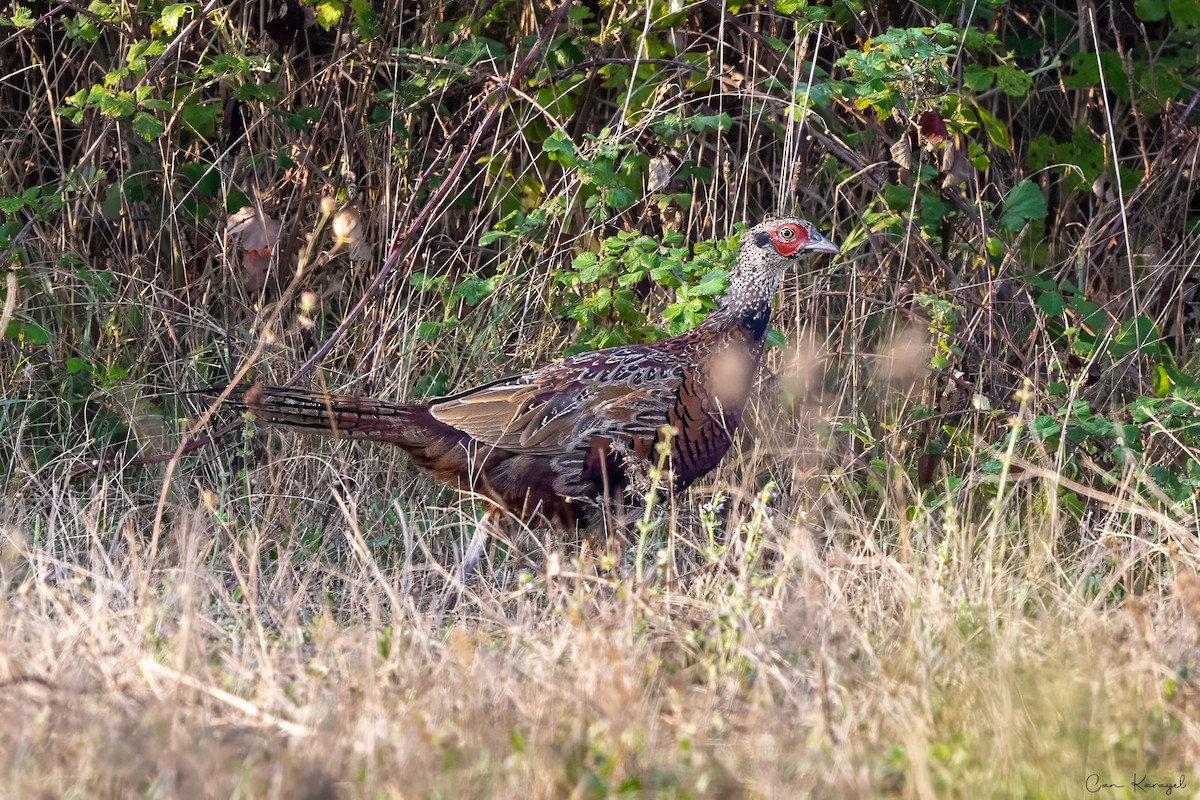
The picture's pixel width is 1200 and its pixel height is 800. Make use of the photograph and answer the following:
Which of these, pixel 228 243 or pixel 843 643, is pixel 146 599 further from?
pixel 228 243

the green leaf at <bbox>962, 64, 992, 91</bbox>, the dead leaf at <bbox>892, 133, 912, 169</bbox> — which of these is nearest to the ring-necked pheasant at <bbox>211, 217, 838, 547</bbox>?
the dead leaf at <bbox>892, 133, 912, 169</bbox>

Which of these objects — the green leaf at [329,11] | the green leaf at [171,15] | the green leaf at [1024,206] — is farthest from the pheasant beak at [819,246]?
the green leaf at [171,15]

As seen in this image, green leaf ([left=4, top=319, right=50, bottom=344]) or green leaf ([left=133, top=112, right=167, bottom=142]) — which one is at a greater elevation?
green leaf ([left=133, top=112, right=167, bottom=142])

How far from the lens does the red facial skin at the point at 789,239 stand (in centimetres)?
468

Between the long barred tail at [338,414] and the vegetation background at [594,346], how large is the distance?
0.16 m

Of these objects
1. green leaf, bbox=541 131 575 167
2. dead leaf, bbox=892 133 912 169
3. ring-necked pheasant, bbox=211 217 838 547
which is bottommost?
ring-necked pheasant, bbox=211 217 838 547

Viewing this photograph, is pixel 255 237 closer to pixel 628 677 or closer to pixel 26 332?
pixel 26 332

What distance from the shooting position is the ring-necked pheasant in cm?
436

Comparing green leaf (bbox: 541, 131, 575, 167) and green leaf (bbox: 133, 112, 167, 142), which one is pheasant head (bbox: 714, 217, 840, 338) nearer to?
green leaf (bbox: 541, 131, 575, 167)

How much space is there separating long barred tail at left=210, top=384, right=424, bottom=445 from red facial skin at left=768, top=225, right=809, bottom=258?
1328 mm

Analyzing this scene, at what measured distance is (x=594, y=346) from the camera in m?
4.96

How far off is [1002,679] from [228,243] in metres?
3.81

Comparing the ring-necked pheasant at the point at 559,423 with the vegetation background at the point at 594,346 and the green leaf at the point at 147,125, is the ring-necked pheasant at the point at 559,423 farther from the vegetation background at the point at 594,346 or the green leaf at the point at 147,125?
the green leaf at the point at 147,125

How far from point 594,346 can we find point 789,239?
799 millimetres
